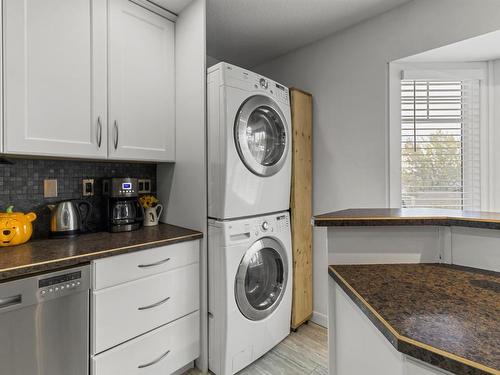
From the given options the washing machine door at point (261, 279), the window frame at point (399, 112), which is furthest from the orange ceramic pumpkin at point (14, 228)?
the window frame at point (399, 112)

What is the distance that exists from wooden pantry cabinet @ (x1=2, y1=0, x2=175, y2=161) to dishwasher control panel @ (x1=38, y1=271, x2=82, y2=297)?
0.65 m

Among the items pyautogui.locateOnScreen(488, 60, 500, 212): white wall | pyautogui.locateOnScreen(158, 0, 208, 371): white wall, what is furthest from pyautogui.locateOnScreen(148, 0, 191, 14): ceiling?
Answer: pyautogui.locateOnScreen(488, 60, 500, 212): white wall

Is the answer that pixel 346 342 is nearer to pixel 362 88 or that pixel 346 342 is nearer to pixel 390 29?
pixel 362 88

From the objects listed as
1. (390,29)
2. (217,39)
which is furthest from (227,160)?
(390,29)

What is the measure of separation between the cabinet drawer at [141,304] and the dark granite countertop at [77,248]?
0.19 meters

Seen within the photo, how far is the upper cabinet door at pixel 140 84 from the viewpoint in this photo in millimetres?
1698

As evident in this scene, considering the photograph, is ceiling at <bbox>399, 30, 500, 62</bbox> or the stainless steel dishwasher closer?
the stainless steel dishwasher

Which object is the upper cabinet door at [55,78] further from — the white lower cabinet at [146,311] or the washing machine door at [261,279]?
the washing machine door at [261,279]

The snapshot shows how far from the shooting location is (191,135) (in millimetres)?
1878

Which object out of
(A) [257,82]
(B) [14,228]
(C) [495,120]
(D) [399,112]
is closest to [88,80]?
(B) [14,228]

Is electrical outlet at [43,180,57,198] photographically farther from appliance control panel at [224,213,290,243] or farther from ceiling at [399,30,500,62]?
ceiling at [399,30,500,62]

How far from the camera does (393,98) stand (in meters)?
2.07

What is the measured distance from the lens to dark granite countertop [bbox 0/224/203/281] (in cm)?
113

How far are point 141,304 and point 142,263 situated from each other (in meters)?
0.22
